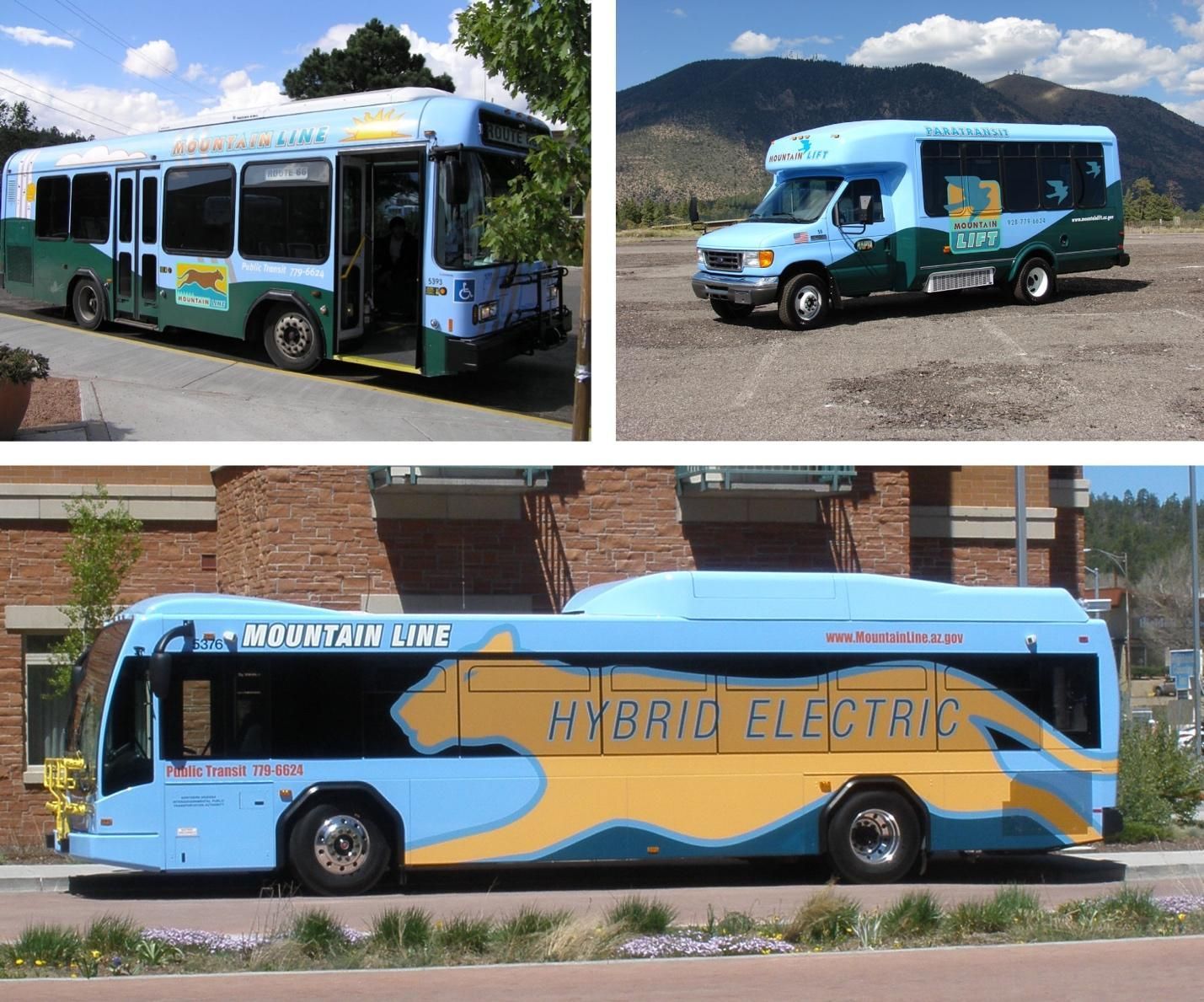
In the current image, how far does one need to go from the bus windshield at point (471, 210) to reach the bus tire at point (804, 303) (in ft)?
11.9

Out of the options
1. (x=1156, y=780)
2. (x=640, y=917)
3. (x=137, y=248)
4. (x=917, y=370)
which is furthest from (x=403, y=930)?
(x=1156, y=780)

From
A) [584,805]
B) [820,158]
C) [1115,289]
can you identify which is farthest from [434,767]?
[1115,289]

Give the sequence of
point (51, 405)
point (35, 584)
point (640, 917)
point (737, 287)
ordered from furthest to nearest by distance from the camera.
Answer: point (35, 584)
point (737, 287)
point (51, 405)
point (640, 917)

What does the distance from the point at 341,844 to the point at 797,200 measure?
10.2m

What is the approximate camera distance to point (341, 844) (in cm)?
1219

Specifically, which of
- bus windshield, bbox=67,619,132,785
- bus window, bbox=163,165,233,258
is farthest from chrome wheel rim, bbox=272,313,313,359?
bus windshield, bbox=67,619,132,785

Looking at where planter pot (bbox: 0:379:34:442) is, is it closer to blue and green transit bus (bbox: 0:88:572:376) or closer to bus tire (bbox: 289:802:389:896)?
blue and green transit bus (bbox: 0:88:572:376)

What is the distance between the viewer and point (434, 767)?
40.4 feet

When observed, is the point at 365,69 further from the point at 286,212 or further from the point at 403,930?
the point at 403,930

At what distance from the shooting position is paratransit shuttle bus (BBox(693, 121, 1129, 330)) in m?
16.6

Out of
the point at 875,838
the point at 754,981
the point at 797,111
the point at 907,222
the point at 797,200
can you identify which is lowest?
the point at 875,838

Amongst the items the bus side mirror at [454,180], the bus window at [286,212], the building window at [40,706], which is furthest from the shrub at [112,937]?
the building window at [40,706]

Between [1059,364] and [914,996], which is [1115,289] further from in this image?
[914,996]

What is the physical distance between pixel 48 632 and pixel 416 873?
734cm
